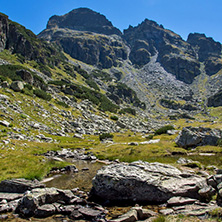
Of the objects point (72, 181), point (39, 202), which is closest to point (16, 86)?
point (72, 181)

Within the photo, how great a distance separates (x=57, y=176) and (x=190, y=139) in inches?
1280

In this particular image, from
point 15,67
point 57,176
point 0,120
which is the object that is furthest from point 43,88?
point 57,176

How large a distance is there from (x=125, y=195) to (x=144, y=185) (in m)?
1.80

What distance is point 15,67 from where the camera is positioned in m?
78.4

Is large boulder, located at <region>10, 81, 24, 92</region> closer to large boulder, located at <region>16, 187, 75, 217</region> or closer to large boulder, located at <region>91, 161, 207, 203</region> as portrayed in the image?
large boulder, located at <region>16, 187, 75, 217</region>

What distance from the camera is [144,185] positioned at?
1285 cm

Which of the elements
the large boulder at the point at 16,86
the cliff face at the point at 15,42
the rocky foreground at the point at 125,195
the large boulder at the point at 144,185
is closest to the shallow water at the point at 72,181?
the rocky foreground at the point at 125,195

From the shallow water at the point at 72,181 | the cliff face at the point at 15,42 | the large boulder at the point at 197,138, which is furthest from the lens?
the cliff face at the point at 15,42

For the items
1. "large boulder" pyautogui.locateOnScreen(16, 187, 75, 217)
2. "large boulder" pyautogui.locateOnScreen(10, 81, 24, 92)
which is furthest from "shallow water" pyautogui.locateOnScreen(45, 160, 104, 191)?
"large boulder" pyautogui.locateOnScreen(10, 81, 24, 92)

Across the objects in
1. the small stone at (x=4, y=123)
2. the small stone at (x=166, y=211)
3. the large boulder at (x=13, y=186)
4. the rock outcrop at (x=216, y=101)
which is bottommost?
the small stone at (x=166, y=211)

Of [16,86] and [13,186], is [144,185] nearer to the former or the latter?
[13,186]

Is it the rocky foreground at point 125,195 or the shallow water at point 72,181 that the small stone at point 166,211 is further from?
the shallow water at point 72,181

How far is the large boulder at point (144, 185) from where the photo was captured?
12300 millimetres

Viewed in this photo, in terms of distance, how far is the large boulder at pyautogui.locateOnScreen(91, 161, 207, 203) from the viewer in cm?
1230
